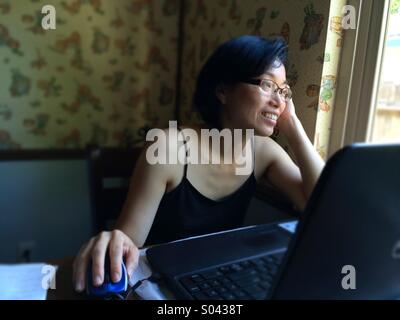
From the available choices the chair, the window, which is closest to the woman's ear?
the window

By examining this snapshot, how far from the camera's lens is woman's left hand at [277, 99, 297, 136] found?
0.88 meters

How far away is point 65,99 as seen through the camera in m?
1.64

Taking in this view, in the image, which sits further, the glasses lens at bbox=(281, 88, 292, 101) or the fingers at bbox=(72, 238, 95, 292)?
the glasses lens at bbox=(281, 88, 292, 101)

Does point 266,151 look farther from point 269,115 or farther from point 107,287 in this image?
point 107,287

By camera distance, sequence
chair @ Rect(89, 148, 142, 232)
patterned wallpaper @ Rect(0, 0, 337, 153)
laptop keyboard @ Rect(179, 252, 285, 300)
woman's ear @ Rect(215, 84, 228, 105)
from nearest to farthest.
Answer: laptop keyboard @ Rect(179, 252, 285, 300)
woman's ear @ Rect(215, 84, 228, 105)
patterned wallpaper @ Rect(0, 0, 337, 153)
chair @ Rect(89, 148, 142, 232)

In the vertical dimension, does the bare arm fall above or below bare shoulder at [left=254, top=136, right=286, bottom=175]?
below

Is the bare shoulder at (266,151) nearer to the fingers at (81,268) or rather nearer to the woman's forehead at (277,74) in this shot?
the woman's forehead at (277,74)

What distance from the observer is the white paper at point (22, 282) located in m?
0.48

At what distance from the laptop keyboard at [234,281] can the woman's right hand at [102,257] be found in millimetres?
93

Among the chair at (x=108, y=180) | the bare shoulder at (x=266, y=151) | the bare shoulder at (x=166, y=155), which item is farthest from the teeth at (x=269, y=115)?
the chair at (x=108, y=180)

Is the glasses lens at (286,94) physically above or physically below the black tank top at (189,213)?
above

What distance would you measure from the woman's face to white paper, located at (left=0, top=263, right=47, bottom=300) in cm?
55

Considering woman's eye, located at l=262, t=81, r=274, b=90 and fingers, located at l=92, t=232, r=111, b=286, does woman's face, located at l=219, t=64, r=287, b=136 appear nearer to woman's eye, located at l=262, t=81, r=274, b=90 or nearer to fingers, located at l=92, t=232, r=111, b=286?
woman's eye, located at l=262, t=81, r=274, b=90
